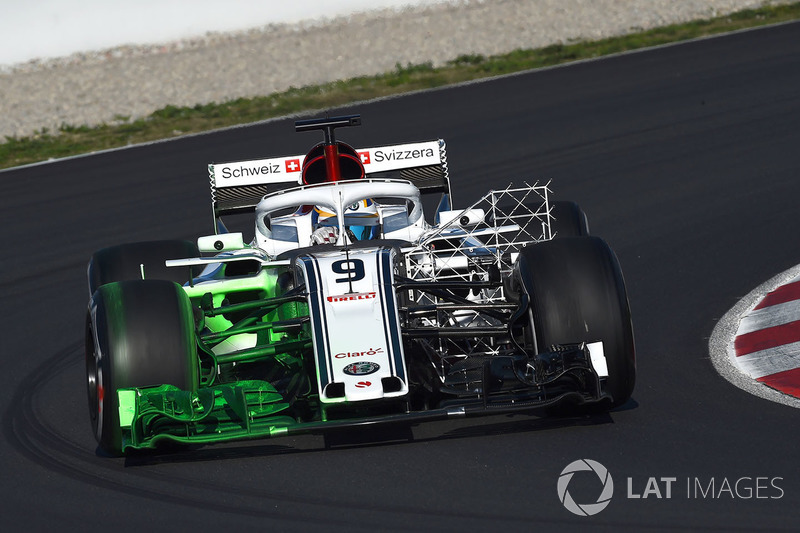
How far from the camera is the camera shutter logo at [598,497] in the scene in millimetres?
5844

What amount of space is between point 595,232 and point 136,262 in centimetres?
472

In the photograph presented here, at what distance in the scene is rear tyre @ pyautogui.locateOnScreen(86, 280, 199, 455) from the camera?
22.4 ft

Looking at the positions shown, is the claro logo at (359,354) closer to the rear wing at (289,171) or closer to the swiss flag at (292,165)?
the rear wing at (289,171)

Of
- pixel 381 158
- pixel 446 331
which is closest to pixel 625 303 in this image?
pixel 446 331

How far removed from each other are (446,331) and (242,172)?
151 inches

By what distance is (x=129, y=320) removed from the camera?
6949 mm

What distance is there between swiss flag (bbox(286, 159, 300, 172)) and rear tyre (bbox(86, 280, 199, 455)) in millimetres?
3518

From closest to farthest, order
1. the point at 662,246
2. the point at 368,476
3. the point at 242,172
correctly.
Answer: the point at 368,476
the point at 242,172
the point at 662,246

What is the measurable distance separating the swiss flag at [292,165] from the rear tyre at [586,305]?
146 inches

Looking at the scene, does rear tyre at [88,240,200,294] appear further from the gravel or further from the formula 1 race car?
the gravel

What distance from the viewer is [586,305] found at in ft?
23.2

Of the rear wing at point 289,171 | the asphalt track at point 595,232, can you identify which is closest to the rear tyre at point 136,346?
the asphalt track at point 595,232

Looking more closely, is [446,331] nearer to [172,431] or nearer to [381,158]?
[172,431]

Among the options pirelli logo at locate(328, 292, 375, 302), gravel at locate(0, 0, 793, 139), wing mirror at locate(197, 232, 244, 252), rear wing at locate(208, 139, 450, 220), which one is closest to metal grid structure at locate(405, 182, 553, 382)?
pirelli logo at locate(328, 292, 375, 302)
